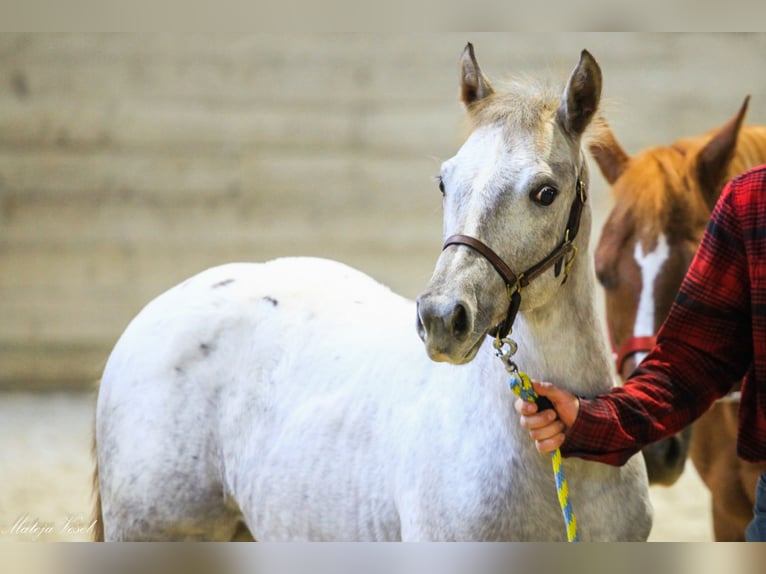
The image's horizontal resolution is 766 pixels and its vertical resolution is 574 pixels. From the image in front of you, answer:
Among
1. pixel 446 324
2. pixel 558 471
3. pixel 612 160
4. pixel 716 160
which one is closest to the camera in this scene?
pixel 446 324

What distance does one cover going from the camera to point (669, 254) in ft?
6.48

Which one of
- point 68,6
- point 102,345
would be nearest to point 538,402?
point 68,6

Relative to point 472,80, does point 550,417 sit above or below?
below

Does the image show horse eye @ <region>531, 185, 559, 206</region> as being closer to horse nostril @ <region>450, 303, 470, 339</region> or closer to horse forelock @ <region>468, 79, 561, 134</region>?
horse forelock @ <region>468, 79, 561, 134</region>

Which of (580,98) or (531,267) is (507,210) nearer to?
(531,267)

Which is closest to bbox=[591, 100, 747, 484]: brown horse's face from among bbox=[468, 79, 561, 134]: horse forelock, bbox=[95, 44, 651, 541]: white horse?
bbox=[95, 44, 651, 541]: white horse

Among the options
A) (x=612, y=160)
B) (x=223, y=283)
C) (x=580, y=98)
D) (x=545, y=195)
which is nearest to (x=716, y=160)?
(x=612, y=160)

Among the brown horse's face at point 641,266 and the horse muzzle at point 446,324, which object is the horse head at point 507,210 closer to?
the horse muzzle at point 446,324

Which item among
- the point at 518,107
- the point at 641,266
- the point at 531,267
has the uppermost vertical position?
the point at 518,107

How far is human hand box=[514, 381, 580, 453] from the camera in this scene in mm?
1229

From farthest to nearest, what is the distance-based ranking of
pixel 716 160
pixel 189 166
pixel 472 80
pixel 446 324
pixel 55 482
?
1. pixel 189 166
2. pixel 55 482
3. pixel 716 160
4. pixel 472 80
5. pixel 446 324

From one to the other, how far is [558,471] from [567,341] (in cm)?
19

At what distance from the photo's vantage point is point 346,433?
1.56m

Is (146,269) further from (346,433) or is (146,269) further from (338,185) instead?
(346,433)
